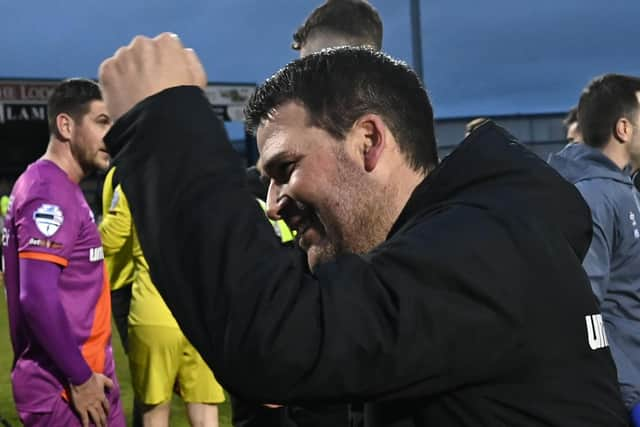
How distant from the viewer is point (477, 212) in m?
1.15

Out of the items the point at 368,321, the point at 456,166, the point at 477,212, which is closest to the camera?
the point at 368,321

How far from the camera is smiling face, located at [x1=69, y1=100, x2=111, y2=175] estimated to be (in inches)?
143

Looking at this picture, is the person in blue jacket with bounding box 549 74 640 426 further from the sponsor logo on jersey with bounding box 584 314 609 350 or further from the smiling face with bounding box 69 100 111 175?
the sponsor logo on jersey with bounding box 584 314 609 350

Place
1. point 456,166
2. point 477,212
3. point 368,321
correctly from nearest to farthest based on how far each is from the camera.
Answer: point 368,321
point 477,212
point 456,166

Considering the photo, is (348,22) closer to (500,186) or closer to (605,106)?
(605,106)

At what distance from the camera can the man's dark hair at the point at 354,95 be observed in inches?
49.7

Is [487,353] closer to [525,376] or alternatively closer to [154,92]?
[525,376]

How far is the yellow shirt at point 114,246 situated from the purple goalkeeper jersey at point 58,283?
1.28 m

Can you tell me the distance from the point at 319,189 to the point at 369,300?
0.25 metres

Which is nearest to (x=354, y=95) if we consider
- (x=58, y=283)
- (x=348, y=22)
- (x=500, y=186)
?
(x=500, y=186)

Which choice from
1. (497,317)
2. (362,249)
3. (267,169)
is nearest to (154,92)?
(267,169)

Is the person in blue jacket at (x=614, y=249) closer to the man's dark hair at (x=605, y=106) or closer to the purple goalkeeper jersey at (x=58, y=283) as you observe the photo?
the man's dark hair at (x=605, y=106)

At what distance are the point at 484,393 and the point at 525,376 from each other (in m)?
0.06

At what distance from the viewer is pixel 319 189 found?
1252 mm
